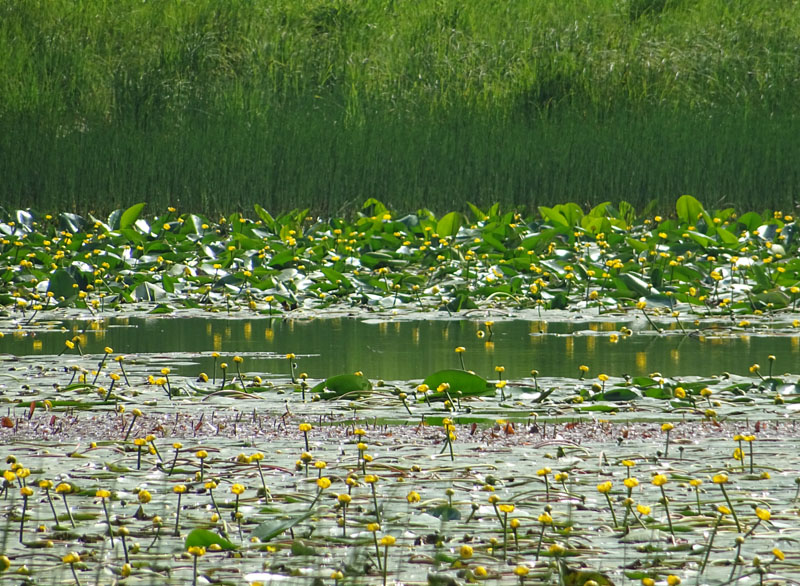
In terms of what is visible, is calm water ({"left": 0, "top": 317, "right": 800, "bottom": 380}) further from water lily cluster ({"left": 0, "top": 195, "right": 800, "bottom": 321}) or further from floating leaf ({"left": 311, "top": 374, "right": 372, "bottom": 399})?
floating leaf ({"left": 311, "top": 374, "right": 372, "bottom": 399})

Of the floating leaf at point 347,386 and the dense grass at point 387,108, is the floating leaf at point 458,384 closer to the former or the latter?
the floating leaf at point 347,386

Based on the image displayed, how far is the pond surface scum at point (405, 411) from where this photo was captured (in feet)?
7.75

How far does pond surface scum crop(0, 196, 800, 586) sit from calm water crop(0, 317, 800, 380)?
1.1 inches

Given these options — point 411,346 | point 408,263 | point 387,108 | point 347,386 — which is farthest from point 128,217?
point 347,386

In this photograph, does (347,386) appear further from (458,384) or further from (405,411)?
(458,384)

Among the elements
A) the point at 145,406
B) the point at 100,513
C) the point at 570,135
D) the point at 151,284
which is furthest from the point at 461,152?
the point at 100,513

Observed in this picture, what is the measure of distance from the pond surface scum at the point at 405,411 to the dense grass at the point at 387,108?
2.22 metres

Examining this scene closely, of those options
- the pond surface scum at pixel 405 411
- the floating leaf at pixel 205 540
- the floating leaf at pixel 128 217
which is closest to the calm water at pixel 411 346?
the pond surface scum at pixel 405 411

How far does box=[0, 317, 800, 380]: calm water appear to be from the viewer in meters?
4.66

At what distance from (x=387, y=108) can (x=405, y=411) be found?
7472 millimetres

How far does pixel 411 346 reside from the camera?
5262 mm

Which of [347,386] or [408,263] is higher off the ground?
[408,263]

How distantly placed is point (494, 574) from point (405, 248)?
572 centimetres

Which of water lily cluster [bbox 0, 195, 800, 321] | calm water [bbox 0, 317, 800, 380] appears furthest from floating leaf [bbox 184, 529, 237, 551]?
water lily cluster [bbox 0, 195, 800, 321]
